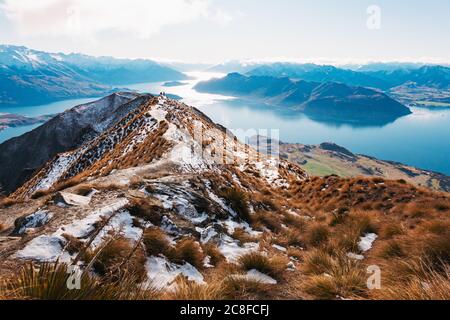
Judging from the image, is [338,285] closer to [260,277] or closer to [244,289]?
[260,277]

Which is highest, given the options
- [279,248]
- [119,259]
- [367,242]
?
[119,259]

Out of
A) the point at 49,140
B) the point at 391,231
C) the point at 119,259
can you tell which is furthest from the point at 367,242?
the point at 49,140

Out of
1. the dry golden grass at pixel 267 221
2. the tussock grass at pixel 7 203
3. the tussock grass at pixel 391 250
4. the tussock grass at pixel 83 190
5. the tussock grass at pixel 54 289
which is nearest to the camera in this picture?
the tussock grass at pixel 54 289

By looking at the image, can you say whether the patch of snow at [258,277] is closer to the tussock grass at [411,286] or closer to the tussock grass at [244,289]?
the tussock grass at [244,289]

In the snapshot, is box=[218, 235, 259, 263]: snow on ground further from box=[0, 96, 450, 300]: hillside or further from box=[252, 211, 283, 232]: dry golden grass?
box=[252, 211, 283, 232]: dry golden grass

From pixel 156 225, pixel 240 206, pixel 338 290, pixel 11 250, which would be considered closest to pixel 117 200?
pixel 156 225

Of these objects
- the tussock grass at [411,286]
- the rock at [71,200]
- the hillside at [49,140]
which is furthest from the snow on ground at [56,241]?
the hillside at [49,140]
